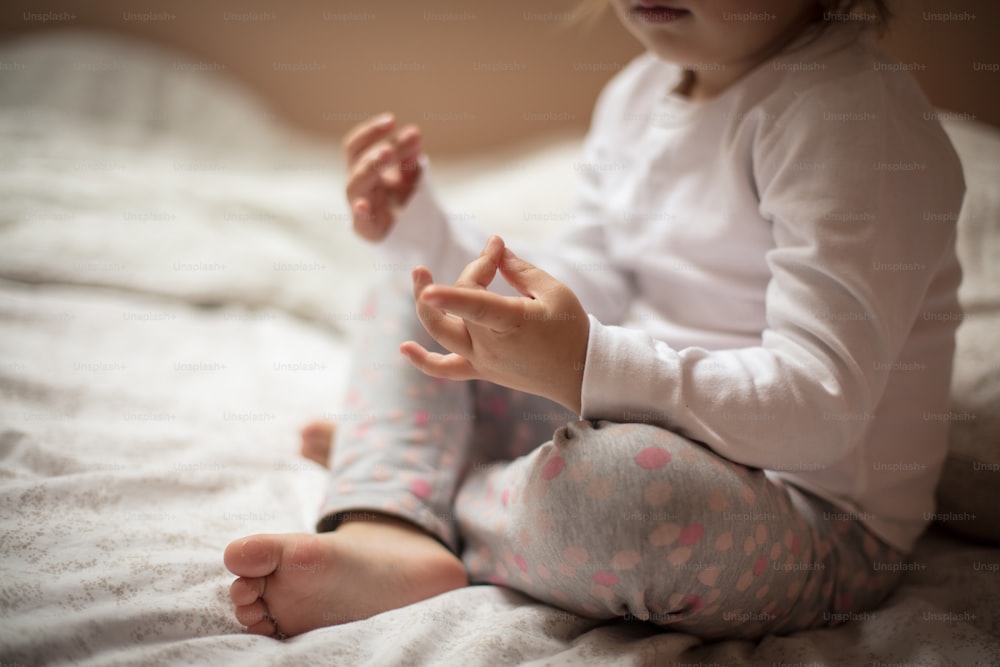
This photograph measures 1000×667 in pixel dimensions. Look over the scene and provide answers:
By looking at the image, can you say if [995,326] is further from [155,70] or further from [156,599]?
[155,70]

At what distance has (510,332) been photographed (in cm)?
48

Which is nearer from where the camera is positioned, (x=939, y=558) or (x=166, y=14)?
(x=939, y=558)

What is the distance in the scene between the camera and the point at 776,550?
53 centimetres

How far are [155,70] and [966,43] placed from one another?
1517 mm

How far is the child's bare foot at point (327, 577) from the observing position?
52 cm

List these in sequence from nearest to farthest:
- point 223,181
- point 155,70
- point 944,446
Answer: point 944,446
point 223,181
point 155,70

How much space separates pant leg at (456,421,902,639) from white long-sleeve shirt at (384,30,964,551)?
0.03 meters

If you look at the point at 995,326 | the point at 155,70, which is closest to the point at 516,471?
the point at 995,326

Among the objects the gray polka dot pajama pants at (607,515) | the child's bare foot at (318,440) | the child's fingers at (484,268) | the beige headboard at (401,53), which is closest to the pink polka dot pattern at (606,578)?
the gray polka dot pajama pants at (607,515)

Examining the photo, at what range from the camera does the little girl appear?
1.66 ft

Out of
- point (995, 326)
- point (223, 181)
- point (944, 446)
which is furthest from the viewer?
point (223, 181)

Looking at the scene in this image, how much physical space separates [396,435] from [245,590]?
7.7 inches

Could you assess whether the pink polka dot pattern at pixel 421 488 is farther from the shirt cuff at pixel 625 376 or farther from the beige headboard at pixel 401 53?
the beige headboard at pixel 401 53

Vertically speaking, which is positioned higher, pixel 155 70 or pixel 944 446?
pixel 155 70
